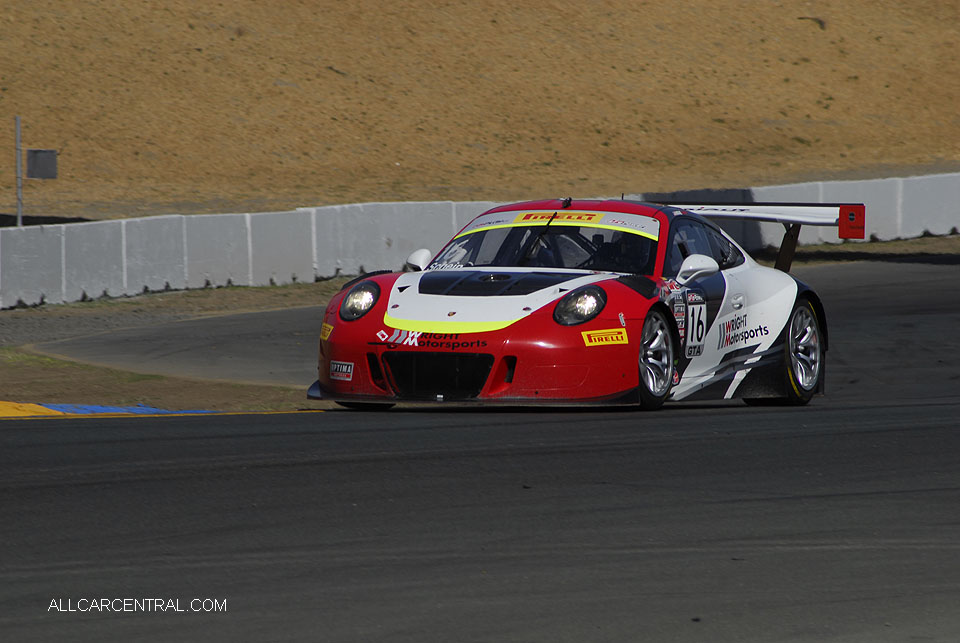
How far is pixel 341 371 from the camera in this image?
886 centimetres

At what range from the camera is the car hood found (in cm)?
859

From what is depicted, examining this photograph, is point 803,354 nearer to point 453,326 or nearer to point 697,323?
point 697,323

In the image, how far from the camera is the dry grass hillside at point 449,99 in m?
38.1

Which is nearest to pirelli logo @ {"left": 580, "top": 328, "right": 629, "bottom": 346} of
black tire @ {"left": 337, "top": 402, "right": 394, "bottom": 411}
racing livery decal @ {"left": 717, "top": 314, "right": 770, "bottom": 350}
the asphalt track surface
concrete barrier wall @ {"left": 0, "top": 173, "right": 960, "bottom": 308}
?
the asphalt track surface

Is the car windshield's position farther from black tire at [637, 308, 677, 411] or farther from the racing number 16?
black tire at [637, 308, 677, 411]

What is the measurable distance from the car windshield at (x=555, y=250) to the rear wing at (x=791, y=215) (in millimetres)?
1336

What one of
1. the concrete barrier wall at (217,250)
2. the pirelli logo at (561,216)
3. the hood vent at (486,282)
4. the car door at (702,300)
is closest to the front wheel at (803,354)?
the car door at (702,300)

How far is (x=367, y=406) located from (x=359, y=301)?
833mm

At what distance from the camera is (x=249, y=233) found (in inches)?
779

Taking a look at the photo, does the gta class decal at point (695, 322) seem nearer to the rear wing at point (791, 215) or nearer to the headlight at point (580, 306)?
the headlight at point (580, 306)

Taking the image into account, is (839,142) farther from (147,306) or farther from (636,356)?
(636,356)

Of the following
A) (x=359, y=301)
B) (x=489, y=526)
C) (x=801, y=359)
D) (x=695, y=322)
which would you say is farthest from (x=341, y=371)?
(x=489, y=526)

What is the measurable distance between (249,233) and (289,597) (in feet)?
50.9

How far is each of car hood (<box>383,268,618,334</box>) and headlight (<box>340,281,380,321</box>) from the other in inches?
4.5
